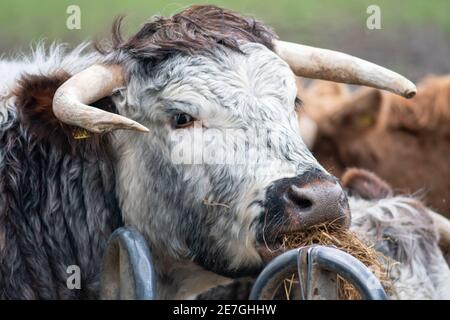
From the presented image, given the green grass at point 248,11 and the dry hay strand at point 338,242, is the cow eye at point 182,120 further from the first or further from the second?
the green grass at point 248,11

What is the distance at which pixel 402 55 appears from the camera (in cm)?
1516

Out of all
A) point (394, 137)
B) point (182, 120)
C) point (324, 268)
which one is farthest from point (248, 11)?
point (324, 268)

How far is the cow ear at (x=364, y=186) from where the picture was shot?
6.50 m

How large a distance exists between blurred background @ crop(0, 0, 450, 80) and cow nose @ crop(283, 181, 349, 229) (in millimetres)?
9969

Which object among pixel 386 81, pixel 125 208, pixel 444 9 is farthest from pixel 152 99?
pixel 444 9

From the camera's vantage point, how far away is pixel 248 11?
15820 mm

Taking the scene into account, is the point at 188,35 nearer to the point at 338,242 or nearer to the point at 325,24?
the point at 338,242

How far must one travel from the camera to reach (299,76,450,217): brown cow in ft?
32.8

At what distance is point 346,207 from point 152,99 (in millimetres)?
1137

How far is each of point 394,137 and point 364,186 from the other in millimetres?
4002

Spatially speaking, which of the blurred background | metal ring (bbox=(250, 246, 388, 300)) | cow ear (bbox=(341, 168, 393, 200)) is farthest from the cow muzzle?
the blurred background

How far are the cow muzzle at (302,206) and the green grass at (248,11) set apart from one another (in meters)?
10.5

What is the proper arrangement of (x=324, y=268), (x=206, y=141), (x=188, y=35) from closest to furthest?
(x=324, y=268), (x=206, y=141), (x=188, y=35)

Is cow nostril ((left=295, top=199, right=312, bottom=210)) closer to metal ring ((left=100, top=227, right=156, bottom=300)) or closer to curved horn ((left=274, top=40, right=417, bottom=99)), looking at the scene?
metal ring ((left=100, top=227, right=156, bottom=300))
